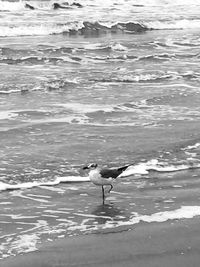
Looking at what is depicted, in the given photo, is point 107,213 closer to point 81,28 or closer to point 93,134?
point 93,134

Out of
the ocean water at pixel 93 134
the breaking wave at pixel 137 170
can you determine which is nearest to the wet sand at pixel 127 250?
the ocean water at pixel 93 134

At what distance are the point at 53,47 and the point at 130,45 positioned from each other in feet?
10.3

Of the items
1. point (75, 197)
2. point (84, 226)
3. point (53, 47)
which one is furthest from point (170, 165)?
point (53, 47)

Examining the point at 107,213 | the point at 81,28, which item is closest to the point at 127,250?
the point at 107,213

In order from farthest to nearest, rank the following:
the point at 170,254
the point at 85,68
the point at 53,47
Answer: the point at 53,47 < the point at 85,68 < the point at 170,254

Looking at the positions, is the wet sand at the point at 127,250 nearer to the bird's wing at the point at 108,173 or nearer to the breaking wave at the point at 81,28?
the bird's wing at the point at 108,173

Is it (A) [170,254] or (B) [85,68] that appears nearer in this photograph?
(A) [170,254]

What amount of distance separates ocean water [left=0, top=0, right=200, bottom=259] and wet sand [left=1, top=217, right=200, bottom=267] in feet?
0.74

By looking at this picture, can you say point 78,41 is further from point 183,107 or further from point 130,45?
point 183,107

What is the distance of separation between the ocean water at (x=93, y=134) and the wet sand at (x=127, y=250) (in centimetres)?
23

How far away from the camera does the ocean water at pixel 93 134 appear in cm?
749

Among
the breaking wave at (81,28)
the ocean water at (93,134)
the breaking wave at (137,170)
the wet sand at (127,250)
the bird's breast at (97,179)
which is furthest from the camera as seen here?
the breaking wave at (81,28)

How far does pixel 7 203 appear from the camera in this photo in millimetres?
7852

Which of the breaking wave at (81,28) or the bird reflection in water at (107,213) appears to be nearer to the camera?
the bird reflection in water at (107,213)
